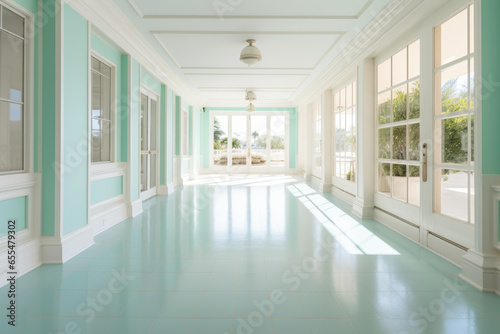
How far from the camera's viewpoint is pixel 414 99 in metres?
3.66

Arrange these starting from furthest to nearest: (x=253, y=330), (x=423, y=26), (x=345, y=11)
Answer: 1. (x=345, y=11)
2. (x=423, y=26)
3. (x=253, y=330)

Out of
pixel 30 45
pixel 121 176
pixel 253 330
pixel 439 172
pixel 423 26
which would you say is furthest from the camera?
pixel 121 176

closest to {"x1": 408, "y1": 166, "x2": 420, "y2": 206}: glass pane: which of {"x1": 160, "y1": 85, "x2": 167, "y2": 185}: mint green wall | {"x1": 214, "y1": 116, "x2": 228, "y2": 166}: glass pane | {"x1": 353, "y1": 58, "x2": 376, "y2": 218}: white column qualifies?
{"x1": 353, "y1": 58, "x2": 376, "y2": 218}: white column

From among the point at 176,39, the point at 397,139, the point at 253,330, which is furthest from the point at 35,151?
the point at 397,139

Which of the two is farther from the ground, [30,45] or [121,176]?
[30,45]

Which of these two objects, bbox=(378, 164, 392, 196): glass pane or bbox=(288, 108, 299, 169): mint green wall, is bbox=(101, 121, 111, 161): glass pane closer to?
bbox=(378, 164, 392, 196): glass pane

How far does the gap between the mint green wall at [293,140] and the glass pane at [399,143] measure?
8053 millimetres

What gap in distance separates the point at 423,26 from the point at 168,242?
12.1ft

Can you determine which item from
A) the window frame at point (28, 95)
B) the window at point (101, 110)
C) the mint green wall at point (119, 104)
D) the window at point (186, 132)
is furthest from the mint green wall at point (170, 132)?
the window frame at point (28, 95)

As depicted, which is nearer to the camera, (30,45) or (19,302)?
(19,302)

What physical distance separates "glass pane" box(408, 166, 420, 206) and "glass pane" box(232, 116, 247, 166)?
929cm

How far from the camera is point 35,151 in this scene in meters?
2.85

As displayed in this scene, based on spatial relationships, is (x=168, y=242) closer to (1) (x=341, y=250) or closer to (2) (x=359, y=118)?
(1) (x=341, y=250)

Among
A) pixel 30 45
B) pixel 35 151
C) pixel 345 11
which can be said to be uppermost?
pixel 345 11
